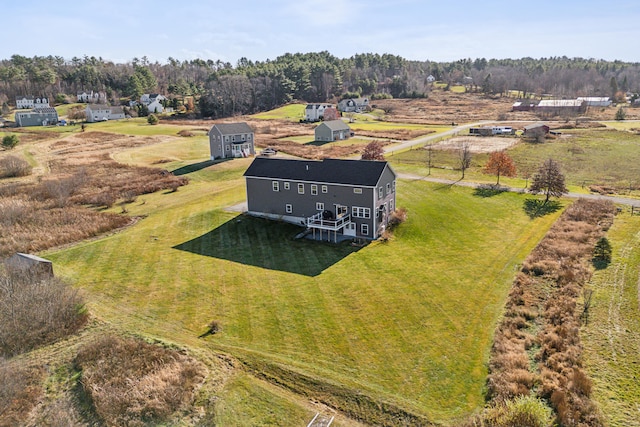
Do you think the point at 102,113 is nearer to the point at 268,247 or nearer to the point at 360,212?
the point at 268,247

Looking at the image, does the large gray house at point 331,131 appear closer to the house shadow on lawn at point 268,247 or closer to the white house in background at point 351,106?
the house shadow on lawn at point 268,247

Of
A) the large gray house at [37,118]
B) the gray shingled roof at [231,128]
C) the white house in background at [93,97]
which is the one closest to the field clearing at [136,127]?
the large gray house at [37,118]

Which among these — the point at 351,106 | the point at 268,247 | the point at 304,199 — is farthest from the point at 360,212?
the point at 351,106

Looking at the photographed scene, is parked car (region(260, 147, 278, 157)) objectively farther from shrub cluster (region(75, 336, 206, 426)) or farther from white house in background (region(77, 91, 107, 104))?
white house in background (region(77, 91, 107, 104))

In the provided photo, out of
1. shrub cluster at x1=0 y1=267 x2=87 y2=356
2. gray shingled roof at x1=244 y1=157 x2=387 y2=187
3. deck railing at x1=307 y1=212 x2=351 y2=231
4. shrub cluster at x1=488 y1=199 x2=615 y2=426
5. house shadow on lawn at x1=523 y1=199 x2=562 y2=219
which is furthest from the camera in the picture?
house shadow on lawn at x1=523 y1=199 x2=562 y2=219

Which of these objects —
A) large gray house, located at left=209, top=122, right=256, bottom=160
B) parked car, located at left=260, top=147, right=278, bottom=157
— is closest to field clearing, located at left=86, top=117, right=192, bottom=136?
large gray house, located at left=209, top=122, right=256, bottom=160
